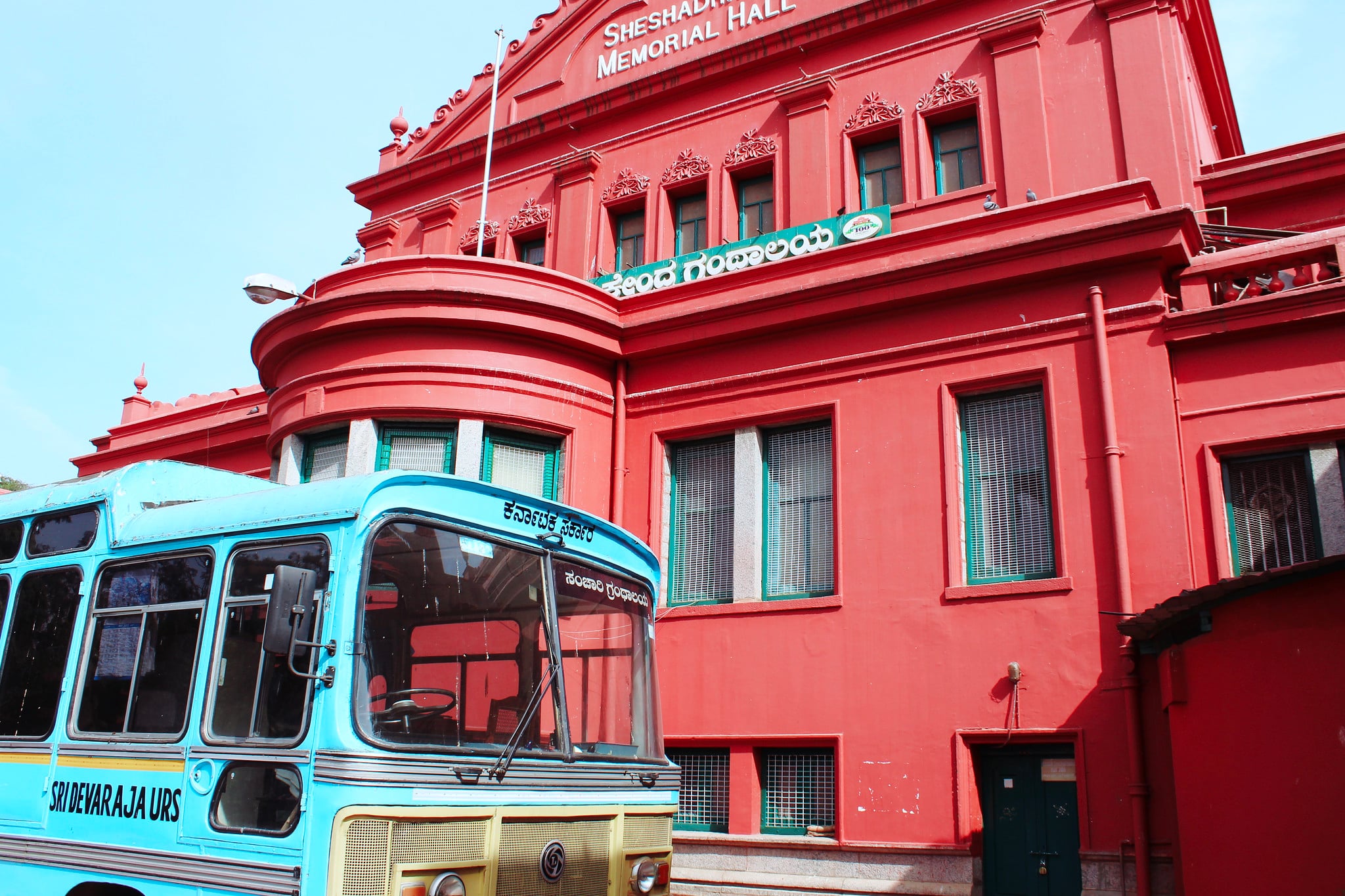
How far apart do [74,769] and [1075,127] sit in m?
12.3

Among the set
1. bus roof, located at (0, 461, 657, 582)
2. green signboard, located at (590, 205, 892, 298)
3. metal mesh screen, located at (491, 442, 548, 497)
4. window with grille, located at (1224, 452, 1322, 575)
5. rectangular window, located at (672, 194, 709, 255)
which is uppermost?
rectangular window, located at (672, 194, 709, 255)

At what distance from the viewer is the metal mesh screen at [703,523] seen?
1314 centimetres

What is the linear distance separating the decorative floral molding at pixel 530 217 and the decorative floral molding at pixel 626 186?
1.09 m

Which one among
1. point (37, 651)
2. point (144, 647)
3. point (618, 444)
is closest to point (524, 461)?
point (618, 444)

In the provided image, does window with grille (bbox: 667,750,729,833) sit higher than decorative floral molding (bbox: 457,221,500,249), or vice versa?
decorative floral molding (bbox: 457,221,500,249)

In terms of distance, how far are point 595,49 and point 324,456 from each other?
8603mm

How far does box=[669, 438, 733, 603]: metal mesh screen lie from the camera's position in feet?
43.1

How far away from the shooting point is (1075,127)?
44.5 feet

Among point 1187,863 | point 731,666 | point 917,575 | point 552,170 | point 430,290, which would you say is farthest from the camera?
point 552,170

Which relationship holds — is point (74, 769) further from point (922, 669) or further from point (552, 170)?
point (552, 170)

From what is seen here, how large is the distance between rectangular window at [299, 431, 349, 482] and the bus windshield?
763 centimetres

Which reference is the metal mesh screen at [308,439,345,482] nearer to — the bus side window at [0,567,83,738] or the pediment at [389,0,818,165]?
the bus side window at [0,567,83,738]

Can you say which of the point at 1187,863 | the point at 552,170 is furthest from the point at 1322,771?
the point at 552,170

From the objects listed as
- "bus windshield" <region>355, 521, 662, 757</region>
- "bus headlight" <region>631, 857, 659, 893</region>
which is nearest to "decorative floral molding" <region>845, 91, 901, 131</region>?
"bus windshield" <region>355, 521, 662, 757</region>
